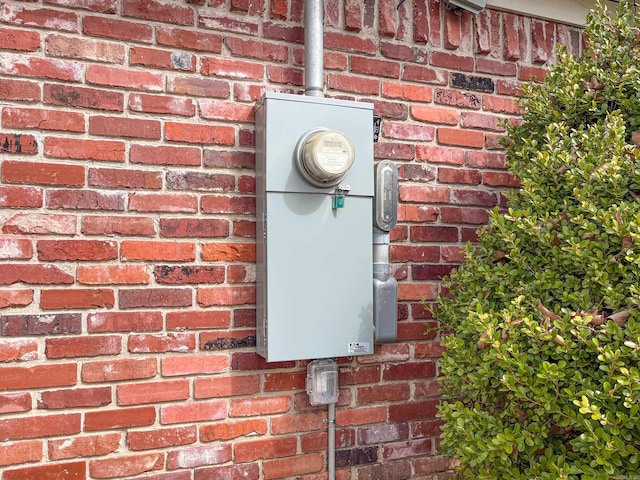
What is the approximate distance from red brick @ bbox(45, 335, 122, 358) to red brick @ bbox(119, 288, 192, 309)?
12cm

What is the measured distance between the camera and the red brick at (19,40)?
183cm

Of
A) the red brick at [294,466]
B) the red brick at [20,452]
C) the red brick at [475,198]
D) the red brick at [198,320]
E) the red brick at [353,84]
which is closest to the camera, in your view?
the red brick at [20,452]

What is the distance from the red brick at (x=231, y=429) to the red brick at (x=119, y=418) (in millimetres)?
187

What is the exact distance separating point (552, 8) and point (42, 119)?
6.90 ft

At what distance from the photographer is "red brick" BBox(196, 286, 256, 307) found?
206cm

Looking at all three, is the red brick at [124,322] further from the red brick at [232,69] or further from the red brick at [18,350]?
the red brick at [232,69]

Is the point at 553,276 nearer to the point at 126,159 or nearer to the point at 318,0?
the point at 318,0

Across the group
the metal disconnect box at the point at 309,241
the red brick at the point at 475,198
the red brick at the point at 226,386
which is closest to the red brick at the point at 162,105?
the metal disconnect box at the point at 309,241

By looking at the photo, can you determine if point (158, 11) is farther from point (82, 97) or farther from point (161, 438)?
point (161, 438)

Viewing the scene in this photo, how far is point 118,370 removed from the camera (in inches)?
76.5

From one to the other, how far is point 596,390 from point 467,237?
3.34 ft

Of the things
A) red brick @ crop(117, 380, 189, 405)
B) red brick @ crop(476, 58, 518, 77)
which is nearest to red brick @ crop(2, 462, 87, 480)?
red brick @ crop(117, 380, 189, 405)

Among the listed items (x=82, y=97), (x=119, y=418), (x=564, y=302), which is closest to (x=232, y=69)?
(x=82, y=97)

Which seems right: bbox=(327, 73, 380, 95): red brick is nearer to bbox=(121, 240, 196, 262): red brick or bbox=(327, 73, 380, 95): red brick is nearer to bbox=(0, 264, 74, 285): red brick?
bbox=(121, 240, 196, 262): red brick
